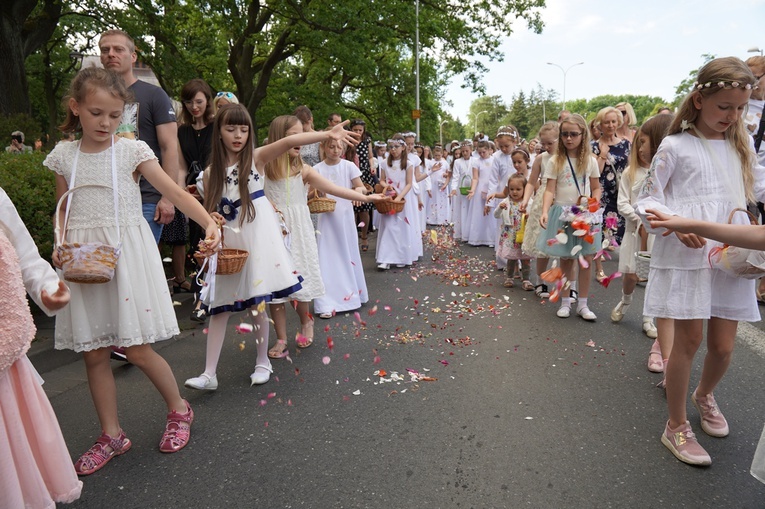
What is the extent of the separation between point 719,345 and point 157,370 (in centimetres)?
304

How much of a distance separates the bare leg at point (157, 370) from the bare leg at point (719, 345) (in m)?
2.97

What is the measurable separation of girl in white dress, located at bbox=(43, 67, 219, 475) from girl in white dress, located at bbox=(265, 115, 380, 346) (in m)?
1.83

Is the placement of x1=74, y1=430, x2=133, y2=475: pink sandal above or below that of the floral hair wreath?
below

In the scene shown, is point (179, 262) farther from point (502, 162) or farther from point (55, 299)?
point (502, 162)

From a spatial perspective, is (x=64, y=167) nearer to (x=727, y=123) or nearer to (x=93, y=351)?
(x=93, y=351)

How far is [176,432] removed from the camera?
3.39 metres

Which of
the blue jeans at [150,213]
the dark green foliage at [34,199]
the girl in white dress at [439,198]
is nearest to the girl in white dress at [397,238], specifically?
the dark green foliage at [34,199]

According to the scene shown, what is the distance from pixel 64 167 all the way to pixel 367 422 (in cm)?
222

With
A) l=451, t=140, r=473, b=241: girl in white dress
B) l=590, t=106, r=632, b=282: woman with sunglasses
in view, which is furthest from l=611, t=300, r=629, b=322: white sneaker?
l=451, t=140, r=473, b=241: girl in white dress

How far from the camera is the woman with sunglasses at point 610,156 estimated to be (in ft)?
23.8

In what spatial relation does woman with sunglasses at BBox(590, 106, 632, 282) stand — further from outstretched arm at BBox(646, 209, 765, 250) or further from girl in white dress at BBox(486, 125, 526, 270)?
outstretched arm at BBox(646, 209, 765, 250)

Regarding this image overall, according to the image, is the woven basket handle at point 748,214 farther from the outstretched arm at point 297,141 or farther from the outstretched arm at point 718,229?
the outstretched arm at point 297,141

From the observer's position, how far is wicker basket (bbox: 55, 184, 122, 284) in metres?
2.76

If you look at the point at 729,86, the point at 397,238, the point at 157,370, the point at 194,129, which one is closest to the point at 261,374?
the point at 157,370
